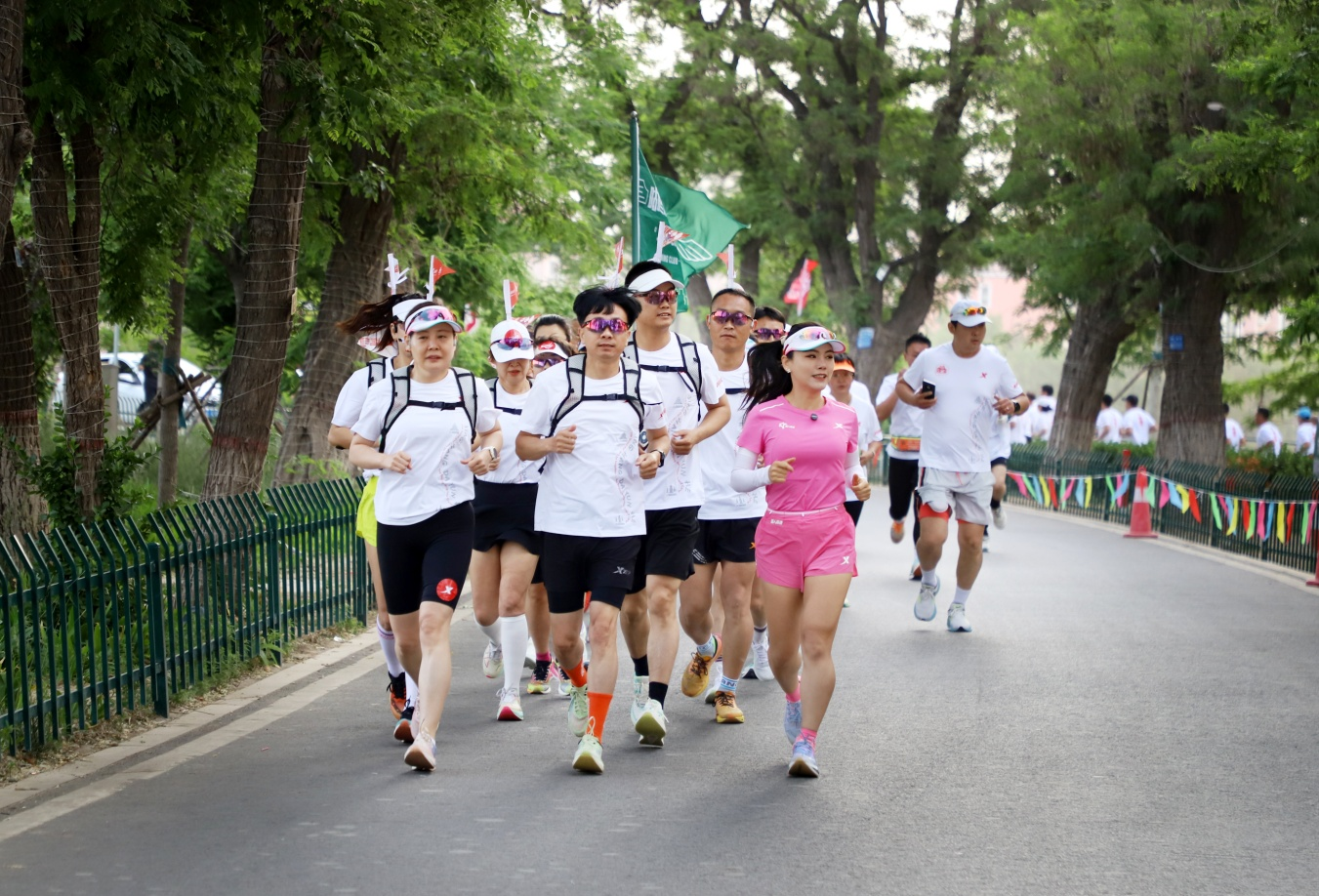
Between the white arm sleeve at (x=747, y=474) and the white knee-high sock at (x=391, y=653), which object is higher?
the white arm sleeve at (x=747, y=474)

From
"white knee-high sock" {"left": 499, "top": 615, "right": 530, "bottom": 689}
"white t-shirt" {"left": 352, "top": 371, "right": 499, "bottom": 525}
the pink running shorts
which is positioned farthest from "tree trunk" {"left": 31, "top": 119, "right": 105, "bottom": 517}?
the pink running shorts

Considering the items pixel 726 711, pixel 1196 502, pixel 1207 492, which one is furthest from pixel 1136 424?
pixel 726 711

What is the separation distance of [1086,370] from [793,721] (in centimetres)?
2494

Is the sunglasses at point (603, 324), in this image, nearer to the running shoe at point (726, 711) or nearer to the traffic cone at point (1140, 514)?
the running shoe at point (726, 711)

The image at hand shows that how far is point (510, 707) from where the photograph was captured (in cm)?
853

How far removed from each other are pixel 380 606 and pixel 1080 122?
18.1m

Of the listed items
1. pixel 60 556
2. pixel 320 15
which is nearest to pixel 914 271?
pixel 320 15

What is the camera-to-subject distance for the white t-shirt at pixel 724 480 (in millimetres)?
8617

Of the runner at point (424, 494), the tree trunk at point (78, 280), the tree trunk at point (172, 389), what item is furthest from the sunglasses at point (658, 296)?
the tree trunk at point (172, 389)

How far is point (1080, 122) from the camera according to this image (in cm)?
2381

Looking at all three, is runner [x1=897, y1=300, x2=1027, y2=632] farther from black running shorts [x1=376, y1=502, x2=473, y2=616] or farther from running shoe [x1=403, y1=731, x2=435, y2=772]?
running shoe [x1=403, y1=731, x2=435, y2=772]

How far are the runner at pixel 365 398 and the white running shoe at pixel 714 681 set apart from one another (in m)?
1.65

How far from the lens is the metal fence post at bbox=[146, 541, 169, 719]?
327 inches

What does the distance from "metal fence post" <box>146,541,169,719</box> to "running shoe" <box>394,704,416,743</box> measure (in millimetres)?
1338
